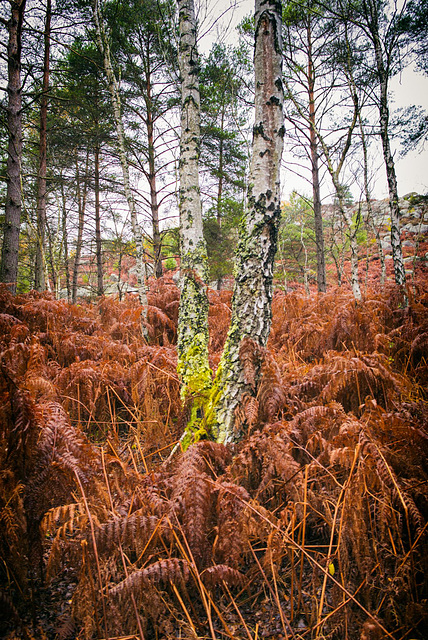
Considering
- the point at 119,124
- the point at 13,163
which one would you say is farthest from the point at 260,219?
the point at 13,163

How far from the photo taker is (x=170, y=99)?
941cm

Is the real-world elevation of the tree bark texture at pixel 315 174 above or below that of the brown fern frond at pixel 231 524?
above

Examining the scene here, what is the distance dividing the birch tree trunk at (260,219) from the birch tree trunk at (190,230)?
59 centimetres

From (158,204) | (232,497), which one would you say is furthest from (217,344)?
(158,204)

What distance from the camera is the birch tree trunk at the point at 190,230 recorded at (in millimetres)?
2801

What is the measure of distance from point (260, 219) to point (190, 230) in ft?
3.29

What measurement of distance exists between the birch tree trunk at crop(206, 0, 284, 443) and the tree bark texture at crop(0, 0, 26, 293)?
568 cm

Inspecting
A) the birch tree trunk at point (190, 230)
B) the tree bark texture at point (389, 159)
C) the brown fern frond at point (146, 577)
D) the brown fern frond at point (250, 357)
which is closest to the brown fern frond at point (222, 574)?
the brown fern frond at point (146, 577)

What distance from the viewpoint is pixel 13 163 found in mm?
5953

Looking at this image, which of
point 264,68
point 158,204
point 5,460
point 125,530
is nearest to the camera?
point 125,530

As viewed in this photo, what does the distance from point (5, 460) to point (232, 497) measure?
1.12m

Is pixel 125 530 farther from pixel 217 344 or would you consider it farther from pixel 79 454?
pixel 217 344

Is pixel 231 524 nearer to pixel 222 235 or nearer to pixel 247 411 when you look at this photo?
pixel 247 411

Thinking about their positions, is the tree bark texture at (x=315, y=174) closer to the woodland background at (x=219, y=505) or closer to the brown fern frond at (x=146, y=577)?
the woodland background at (x=219, y=505)
